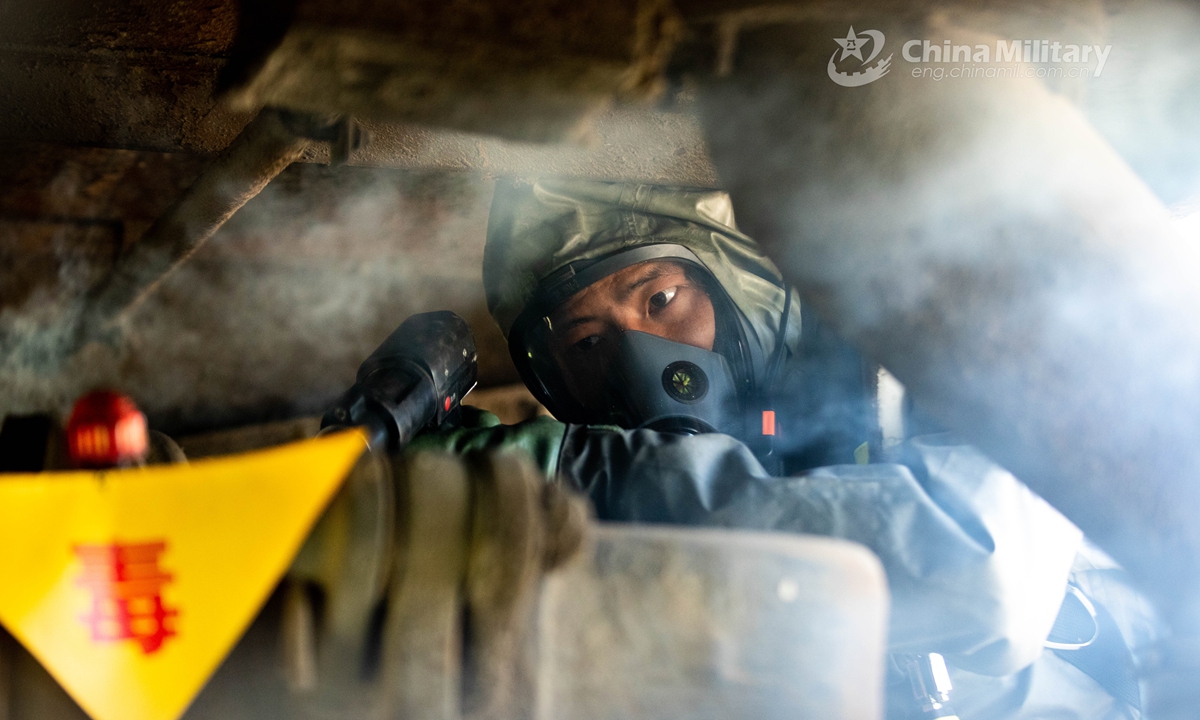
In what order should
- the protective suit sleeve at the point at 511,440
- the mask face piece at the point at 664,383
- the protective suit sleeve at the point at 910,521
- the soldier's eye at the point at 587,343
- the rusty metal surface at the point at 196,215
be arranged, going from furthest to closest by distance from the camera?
the soldier's eye at the point at 587,343 → the mask face piece at the point at 664,383 → the protective suit sleeve at the point at 511,440 → the rusty metal surface at the point at 196,215 → the protective suit sleeve at the point at 910,521

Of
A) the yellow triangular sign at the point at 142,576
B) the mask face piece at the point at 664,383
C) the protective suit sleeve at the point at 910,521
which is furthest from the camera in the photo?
the mask face piece at the point at 664,383

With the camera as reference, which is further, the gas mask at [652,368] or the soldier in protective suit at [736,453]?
the gas mask at [652,368]

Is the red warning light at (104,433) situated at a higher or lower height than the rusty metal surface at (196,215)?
lower

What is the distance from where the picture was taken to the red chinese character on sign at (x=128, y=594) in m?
0.39

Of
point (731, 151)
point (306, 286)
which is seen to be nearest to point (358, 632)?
point (731, 151)

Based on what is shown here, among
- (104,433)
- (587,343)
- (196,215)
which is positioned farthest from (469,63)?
(587,343)

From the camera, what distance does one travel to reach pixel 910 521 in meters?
0.92

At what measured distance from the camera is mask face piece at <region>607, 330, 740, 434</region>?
1.56 m

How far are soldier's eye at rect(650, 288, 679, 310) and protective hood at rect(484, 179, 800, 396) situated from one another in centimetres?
12

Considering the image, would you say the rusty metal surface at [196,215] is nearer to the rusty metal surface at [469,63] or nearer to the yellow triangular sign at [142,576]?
the rusty metal surface at [469,63]

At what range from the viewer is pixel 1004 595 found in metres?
0.92

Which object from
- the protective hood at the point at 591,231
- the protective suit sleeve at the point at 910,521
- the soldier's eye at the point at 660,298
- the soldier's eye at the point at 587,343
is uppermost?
the protective hood at the point at 591,231

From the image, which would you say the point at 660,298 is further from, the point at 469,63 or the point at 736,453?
the point at 469,63

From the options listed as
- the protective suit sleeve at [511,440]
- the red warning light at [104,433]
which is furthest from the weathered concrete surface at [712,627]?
the protective suit sleeve at [511,440]
